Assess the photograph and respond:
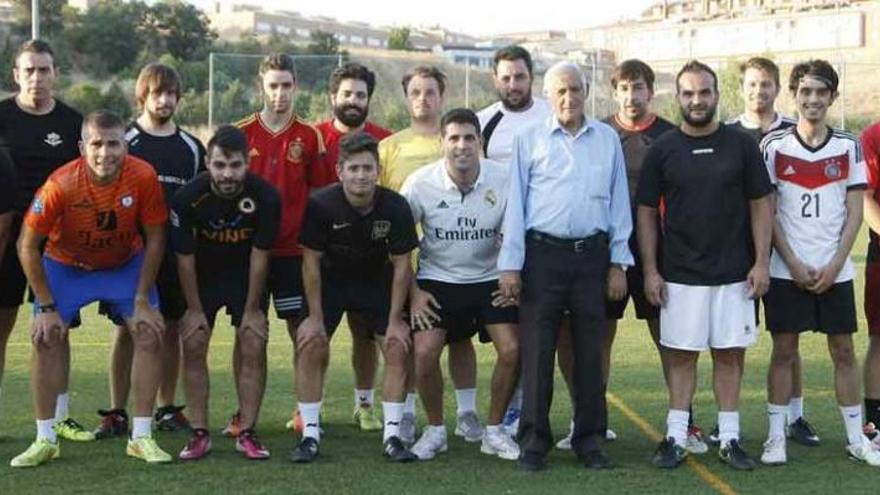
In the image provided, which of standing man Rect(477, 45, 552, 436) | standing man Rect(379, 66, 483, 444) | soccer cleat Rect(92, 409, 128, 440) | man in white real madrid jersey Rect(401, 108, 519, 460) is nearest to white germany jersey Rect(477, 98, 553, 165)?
standing man Rect(477, 45, 552, 436)

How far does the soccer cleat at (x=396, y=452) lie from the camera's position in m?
6.95

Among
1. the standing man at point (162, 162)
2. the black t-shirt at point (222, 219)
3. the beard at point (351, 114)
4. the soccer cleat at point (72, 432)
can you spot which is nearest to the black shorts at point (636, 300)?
the beard at point (351, 114)

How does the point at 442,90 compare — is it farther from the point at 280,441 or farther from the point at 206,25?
the point at 206,25

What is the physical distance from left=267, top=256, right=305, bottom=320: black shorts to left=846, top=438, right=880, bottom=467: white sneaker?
10.7 ft

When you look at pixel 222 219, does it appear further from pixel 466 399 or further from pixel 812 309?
pixel 812 309

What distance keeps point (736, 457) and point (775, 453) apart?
0.25 m

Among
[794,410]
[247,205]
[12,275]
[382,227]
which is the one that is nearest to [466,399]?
[382,227]

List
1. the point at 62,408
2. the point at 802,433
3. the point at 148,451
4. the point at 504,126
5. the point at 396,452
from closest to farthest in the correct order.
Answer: the point at 148,451, the point at 396,452, the point at 802,433, the point at 62,408, the point at 504,126

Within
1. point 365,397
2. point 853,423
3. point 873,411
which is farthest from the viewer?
point 365,397

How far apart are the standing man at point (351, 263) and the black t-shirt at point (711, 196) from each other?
143 centimetres

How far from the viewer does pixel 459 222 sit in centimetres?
709

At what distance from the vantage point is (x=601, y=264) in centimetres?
684

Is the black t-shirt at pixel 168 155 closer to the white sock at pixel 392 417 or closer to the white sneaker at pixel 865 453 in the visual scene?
the white sock at pixel 392 417

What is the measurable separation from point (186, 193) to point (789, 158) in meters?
3.32
